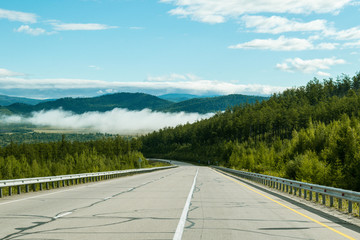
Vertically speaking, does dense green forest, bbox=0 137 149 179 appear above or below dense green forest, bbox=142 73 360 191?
below

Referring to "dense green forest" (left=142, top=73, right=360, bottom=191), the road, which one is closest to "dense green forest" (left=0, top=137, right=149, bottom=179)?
"dense green forest" (left=142, top=73, right=360, bottom=191)

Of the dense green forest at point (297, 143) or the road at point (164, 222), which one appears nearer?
the road at point (164, 222)

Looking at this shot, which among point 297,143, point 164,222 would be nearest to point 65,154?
point 297,143

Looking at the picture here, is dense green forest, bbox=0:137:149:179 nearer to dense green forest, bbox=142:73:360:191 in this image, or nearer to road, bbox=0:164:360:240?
dense green forest, bbox=142:73:360:191

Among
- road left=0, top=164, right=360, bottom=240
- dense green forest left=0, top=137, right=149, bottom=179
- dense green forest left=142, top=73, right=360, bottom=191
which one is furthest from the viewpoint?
dense green forest left=0, top=137, right=149, bottom=179

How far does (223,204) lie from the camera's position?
52.1 feet

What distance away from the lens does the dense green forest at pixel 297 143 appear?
42.7m

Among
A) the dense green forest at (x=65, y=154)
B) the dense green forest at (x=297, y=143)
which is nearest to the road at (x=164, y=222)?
the dense green forest at (x=297, y=143)

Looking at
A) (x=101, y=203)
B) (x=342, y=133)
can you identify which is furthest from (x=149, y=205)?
(x=342, y=133)

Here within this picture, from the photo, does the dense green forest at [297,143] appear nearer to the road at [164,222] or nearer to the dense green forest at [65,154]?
the road at [164,222]

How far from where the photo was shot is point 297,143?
86125 mm

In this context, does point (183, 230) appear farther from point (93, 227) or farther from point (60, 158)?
point (60, 158)

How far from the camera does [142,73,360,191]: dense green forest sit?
4266cm

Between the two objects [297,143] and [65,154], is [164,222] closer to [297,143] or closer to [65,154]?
[297,143]
